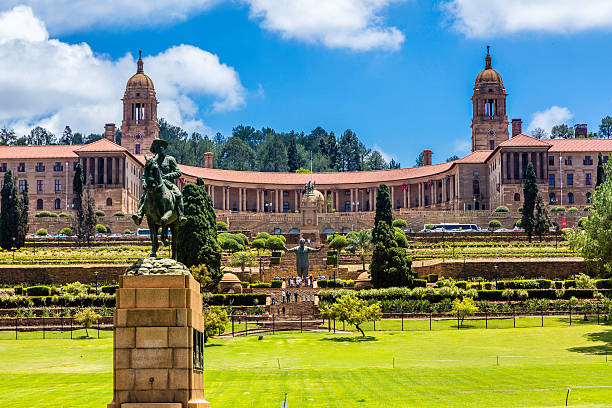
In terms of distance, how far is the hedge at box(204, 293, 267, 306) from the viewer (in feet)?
174

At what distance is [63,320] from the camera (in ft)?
154

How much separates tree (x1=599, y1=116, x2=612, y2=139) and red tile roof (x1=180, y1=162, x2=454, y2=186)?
64.6 meters

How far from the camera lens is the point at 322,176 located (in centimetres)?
14550

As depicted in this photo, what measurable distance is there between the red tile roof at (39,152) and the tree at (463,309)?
9314 cm

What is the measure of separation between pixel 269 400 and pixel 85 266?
143 feet

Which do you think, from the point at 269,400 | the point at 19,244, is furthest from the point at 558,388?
the point at 19,244

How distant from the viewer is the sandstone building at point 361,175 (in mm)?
120438

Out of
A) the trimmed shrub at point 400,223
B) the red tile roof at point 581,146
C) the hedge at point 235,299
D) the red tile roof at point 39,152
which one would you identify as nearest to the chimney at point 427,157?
the red tile roof at point 581,146

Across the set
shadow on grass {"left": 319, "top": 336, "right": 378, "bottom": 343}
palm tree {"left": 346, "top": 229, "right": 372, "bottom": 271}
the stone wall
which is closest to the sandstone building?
palm tree {"left": 346, "top": 229, "right": 372, "bottom": 271}

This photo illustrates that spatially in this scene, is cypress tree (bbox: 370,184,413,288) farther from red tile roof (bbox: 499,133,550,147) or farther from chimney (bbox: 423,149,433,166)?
chimney (bbox: 423,149,433,166)

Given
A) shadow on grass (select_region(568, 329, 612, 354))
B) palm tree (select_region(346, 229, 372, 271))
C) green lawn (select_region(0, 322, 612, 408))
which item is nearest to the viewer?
green lawn (select_region(0, 322, 612, 408))

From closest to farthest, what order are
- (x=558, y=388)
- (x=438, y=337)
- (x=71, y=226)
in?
(x=558, y=388) → (x=438, y=337) → (x=71, y=226)

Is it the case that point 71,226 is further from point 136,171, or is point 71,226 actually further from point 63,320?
point 63,320

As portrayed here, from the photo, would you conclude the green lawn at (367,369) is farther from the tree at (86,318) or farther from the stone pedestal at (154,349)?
the stone pedestal at (154,349)
